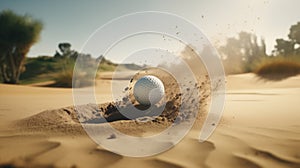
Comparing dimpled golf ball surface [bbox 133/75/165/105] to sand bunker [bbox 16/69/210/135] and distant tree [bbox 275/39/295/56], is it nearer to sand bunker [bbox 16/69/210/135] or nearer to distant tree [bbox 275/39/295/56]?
sand bunker [bbox 16/69/210/135]

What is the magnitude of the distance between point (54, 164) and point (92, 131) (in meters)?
0.93

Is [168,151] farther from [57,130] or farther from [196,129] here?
[57,130]

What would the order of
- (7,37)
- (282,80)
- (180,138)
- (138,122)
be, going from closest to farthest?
(180,138) < (138,122) < (282,80) < (7,37)

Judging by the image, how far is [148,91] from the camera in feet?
14.7

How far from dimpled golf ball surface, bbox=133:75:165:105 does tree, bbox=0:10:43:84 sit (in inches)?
833

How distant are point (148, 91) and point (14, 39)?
2169cm

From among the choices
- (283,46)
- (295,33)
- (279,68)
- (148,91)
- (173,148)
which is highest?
(295,33)

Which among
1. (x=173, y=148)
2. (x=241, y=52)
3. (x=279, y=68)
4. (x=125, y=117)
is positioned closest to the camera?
(x=173, y=148)

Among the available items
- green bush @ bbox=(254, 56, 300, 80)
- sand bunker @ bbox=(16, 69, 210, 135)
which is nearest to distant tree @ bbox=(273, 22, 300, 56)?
green bush @ bbox=(254, 56, 300, 80)

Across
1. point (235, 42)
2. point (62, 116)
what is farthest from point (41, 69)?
point (62, 116)

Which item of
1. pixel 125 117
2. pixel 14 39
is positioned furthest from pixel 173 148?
pixel 14 39

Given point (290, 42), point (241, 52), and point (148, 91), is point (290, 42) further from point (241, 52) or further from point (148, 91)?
point (148, 91)

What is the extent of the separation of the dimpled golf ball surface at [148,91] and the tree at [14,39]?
69.4ft

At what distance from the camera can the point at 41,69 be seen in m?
33.4
